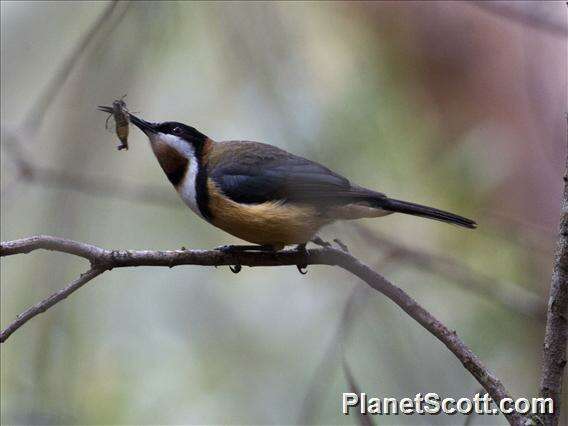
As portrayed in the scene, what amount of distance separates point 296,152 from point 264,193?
0.57 meters

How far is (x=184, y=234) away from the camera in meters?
6.63

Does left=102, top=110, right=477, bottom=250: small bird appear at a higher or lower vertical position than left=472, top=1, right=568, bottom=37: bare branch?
lower

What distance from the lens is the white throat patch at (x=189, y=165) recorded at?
14.5 ft

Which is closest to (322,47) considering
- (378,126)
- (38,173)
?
(378,126)

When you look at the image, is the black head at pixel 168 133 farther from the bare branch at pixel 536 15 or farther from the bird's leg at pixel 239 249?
the bare branch at pixel 536 15

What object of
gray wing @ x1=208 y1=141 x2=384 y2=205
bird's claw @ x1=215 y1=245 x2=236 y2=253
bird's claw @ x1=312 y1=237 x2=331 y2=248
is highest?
gray wing @ x1=208 y1=141 x2=384 y2=205

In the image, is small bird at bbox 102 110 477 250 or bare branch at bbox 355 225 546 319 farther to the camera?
bare branch at bbox 355 225 546 319

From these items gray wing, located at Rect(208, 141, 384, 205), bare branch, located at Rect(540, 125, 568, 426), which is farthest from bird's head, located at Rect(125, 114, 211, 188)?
bare branch, located at Rect(540, 125, 568, 426)

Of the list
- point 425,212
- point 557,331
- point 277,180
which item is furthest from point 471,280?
point 557,331

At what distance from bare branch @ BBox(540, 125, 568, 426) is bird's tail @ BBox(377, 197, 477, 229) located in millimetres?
1173

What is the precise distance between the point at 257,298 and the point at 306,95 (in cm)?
197

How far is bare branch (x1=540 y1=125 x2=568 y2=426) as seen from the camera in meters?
2.68

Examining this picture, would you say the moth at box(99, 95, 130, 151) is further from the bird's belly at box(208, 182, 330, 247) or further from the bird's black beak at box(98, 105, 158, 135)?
the bird's belly at box(208, 182, 330, 247)

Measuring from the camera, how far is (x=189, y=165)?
4633mm
